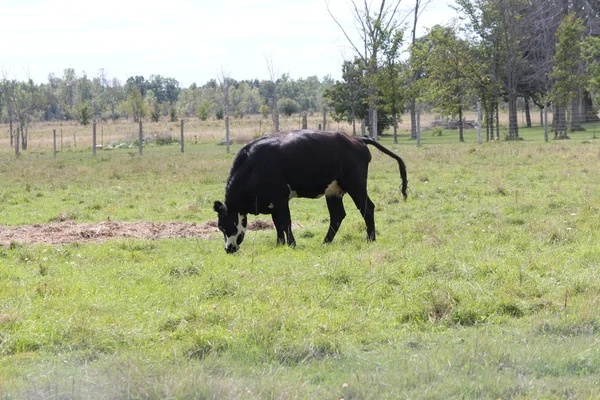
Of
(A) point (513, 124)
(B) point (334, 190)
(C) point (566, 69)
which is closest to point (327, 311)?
(B) point (334, 190)

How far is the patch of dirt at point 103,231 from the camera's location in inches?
491

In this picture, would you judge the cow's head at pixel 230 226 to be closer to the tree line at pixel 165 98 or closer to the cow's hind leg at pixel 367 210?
the cow's hind leg at pixel 367 210

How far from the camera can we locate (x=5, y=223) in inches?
585

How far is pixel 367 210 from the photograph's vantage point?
11656 millimetres

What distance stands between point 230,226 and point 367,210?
2227 millimetres

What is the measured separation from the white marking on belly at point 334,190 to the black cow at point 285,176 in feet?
0.23

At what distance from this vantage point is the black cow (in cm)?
1150

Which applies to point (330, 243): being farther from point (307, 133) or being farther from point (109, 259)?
point (109, 259)

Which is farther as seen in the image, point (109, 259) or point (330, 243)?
point (330, 243)

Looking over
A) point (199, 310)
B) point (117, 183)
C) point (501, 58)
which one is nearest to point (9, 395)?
point (199, 310)

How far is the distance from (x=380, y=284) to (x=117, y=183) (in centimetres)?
1541

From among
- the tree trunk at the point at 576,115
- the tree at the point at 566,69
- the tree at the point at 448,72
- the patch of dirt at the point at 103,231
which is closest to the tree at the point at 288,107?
the tree trunk at the point at 576,115

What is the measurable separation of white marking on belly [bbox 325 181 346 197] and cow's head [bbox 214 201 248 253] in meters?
1.55

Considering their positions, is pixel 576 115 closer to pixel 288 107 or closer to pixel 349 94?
pixel 349 94
